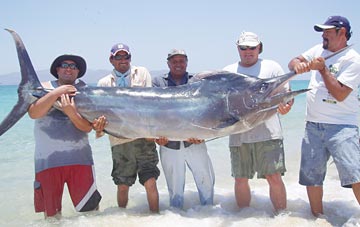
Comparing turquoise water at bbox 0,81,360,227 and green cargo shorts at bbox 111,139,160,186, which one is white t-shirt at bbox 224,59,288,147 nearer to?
turquoise water at bbox 0,81,360,227

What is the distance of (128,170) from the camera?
15.1 feet

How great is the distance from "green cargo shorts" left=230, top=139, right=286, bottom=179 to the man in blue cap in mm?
277

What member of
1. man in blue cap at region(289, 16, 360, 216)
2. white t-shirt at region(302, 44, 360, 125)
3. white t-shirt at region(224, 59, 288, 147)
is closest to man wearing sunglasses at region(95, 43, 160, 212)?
white t-shirt at region(224, 59, 288, 147)

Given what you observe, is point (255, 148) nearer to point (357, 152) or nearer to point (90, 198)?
point (357, 152)

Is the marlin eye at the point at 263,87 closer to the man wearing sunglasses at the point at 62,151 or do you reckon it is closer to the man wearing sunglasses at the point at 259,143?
the man wearing sunglasses at the point at 259,143

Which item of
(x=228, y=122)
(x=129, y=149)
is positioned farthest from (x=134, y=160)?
(x=228, y=122)

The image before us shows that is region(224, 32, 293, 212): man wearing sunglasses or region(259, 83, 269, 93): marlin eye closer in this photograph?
region(259, 83, 269, 93): marlin eye

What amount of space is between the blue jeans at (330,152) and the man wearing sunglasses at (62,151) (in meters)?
2.37

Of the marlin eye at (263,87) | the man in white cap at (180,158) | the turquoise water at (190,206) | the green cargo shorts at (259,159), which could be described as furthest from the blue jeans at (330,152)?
the man in white cap at (180,158)

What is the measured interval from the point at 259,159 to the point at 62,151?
2.21m

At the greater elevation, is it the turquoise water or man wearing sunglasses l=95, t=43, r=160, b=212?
man wearing sunglasses l=95, t=43, r=160, b=212

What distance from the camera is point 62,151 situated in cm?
421

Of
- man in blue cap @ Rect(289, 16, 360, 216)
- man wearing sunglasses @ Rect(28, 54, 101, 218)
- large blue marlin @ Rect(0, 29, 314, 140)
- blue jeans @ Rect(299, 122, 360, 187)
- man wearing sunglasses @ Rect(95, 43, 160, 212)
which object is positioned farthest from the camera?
man wearing sunglasses @ Rect(95, 43, 160, 212)

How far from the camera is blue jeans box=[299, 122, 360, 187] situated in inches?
148
